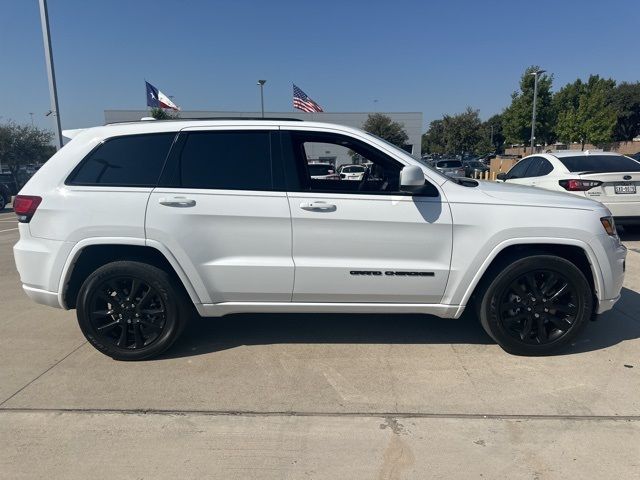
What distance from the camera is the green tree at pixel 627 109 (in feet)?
175

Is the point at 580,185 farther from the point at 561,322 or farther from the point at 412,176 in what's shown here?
the point at 412,176

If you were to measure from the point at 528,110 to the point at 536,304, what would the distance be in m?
38.1

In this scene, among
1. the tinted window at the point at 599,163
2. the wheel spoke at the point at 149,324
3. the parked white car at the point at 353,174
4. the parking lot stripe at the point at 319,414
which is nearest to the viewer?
the parking lot stripe at the point at 319,414

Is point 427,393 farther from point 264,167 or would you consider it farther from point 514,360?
point 264,167

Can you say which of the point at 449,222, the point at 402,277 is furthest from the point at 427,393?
the point at 449,222

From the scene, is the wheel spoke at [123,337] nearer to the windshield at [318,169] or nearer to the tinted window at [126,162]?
the tinted window at [126,162]

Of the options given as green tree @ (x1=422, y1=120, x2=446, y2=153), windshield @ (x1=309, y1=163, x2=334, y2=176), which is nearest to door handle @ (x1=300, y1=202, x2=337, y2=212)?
windshield @ (x1=309, y1=163, x2=334, y2=176)

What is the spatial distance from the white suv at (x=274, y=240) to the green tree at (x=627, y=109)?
2372 inches

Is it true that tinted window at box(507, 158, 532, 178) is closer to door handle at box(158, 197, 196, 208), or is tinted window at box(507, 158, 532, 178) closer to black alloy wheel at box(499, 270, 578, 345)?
black alloy wheel at box(499, 270, 578, 345)

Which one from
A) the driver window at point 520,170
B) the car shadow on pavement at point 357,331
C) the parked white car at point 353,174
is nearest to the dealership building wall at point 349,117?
the parked white car at point 353,174

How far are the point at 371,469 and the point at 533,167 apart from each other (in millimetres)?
7544

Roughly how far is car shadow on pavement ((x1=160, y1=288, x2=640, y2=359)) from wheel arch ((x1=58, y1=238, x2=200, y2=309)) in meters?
0.68

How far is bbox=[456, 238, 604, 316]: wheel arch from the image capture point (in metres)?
3.56

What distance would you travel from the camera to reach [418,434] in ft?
9.09
